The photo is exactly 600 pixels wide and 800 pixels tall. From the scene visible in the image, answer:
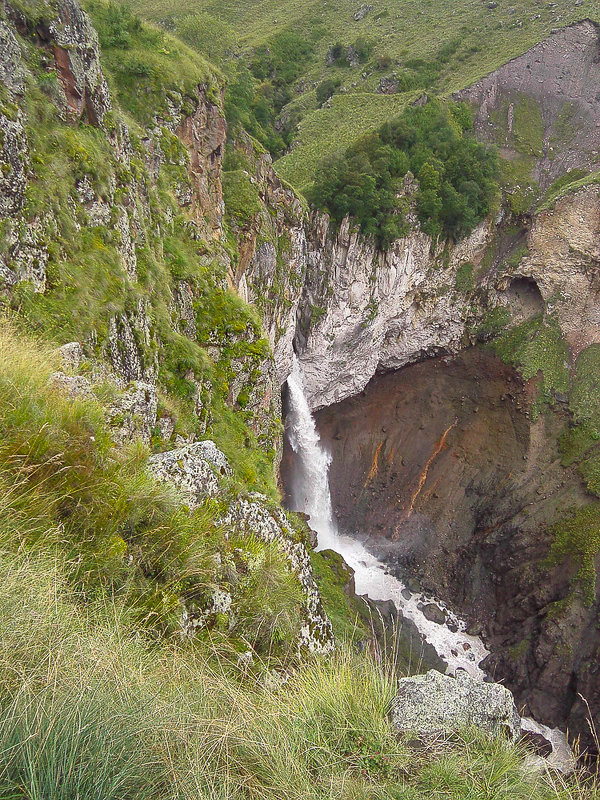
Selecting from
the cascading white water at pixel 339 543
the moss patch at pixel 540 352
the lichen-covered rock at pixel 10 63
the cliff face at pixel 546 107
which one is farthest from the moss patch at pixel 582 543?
the lichen-covered rock at pixel 10 63

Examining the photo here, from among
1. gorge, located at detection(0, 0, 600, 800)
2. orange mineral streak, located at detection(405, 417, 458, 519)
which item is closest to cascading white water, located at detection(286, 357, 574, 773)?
gorge, located at detection(0, 0, 600, 800)

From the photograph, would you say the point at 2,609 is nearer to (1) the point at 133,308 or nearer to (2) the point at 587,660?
(1) the point at 133,308

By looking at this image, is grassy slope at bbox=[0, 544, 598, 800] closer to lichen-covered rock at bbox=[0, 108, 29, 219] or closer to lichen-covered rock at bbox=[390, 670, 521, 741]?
lichen-covered rock at bbox=[390, 670, 521, 741]

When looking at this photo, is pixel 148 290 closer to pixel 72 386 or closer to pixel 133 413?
pixel 133 413

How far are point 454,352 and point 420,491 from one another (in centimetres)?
1023

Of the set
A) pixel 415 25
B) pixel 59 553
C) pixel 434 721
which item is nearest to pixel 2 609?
pixel 59 553

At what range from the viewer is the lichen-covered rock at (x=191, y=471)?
440 centimetres

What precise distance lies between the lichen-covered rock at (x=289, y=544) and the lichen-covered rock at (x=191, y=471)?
0.35m

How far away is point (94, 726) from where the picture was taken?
209cm

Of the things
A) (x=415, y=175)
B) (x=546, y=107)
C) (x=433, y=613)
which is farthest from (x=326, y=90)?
(x=433, y=613)

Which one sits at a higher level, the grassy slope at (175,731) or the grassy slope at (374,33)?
the grassy slope at (374,33)

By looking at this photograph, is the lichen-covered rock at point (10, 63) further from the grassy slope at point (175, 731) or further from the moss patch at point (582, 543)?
the moss patch at point (582, 543)

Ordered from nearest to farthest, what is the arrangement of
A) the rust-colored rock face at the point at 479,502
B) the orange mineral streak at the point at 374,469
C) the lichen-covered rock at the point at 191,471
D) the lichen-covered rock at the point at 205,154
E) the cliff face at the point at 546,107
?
the lichen-covered rock at the point at 191,471 < the lichen-covered rock at the point at 205,154 < the rust-colored rock face at the point at 479,502 < the orange mineral streak at the point at 374,469 < the cliff face at the point at 546,107

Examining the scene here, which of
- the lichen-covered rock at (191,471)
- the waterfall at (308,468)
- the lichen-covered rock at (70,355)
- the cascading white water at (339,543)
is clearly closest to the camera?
the lichen-covered rock at (191,471)
